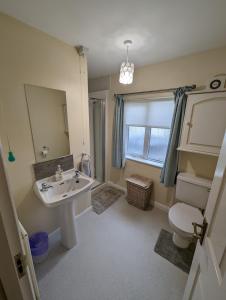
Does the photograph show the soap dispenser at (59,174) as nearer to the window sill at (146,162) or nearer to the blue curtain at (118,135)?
the blue curtain at (118,135)

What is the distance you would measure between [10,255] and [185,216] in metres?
1.71

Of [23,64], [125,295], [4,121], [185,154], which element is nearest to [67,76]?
[23,64]

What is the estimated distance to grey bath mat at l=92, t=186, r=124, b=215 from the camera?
236 centimetres

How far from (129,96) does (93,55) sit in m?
0.83

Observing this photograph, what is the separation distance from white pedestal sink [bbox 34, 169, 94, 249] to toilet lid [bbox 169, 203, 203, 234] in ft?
3.50

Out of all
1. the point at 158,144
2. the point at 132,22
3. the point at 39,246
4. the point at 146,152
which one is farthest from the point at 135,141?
the point at 39,246

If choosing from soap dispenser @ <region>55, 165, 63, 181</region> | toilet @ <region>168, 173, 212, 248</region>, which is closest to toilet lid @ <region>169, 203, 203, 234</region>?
toilet @ <region>168, 173, 212, 248</region>

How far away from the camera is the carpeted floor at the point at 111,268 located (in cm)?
125

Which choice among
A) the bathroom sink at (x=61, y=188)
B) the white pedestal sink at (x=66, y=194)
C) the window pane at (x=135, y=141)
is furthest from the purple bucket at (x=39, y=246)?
the window pane at (x=135, y=141)

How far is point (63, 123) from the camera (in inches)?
66.9

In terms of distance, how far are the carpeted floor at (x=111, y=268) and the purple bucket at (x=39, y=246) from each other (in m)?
0.09

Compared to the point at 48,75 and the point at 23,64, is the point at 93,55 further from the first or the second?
the point at 23,64

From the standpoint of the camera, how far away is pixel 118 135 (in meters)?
2.53

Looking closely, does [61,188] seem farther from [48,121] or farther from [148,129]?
[148,129]
